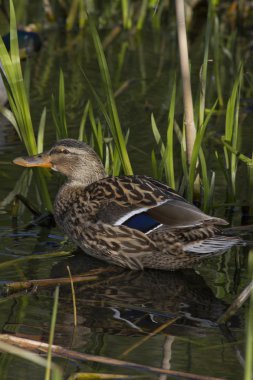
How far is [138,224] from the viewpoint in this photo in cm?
556

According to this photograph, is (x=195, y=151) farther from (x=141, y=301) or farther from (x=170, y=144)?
(x=141, y=301)

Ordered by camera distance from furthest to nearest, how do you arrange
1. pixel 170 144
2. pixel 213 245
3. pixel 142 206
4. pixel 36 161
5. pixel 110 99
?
pixel 36 161 < pixel 170 144 < pixel 110 99 < pixel 142 206 < pixel 213 245

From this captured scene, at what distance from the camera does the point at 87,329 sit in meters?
4.75

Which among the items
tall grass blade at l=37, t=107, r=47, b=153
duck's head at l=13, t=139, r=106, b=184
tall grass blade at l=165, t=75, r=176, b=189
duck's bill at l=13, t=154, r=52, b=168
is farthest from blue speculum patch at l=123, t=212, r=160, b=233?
tall grass blade at l=37, t=107, r=47, b=153

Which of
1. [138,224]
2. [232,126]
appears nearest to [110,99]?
[138,224]

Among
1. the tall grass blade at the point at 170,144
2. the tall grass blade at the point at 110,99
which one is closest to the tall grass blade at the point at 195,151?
the tall grass blade at the point at 170,144

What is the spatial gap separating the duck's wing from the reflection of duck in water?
307 millimetres

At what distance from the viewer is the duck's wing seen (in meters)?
5.37

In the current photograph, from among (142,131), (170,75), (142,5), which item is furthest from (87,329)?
(142,5)

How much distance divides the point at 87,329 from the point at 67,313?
0.24 meters

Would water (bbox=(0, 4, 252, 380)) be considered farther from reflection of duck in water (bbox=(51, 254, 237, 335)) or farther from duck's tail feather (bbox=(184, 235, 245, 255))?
duck's tail feather (bbox=(184, 235, 245, 255))

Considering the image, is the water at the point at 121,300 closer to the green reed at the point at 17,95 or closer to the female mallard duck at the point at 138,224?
the female mallard duck at the point at 138,224

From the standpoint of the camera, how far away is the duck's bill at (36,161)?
19.7 ft

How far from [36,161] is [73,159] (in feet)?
0.77
